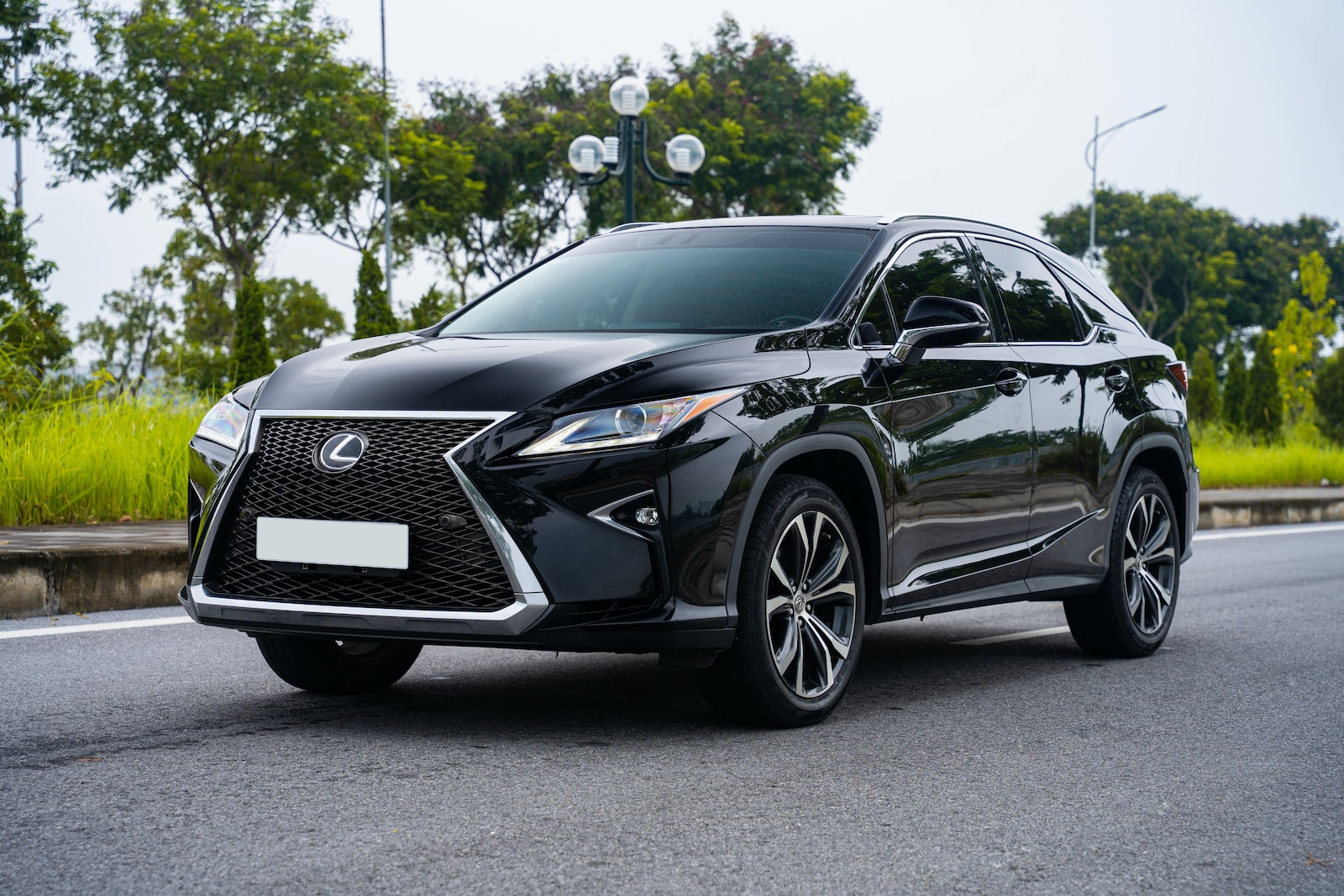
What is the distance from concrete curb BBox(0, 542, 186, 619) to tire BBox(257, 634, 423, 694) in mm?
2713

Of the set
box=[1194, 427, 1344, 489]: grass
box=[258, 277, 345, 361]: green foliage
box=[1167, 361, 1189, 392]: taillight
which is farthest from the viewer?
box=[258, 277, 345, 361]: green foliage

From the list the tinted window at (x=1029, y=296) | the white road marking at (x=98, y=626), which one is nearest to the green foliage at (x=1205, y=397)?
the tinted window at (x=1029, y=296)

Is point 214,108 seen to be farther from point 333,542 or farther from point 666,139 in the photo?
point 333,542

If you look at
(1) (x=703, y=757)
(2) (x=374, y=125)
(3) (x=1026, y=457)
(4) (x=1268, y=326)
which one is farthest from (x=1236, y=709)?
(4) (x=1268, y=326)

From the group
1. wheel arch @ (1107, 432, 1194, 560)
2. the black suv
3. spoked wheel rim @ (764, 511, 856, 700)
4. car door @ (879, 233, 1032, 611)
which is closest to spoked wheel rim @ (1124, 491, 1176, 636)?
wheel arch @ (1107, 432, 1194, 560)

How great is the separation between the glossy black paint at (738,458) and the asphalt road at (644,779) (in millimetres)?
412

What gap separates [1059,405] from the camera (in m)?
6.31

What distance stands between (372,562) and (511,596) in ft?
1.42

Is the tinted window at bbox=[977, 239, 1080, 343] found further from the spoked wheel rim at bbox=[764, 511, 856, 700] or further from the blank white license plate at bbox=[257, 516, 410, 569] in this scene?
the blank white license plate at bbox=[257, 516, 410, 569]

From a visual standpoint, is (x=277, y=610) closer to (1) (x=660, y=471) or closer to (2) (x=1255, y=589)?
(1) (x=660, y=471)

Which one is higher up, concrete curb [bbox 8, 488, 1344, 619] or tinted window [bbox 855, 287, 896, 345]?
tinted window [bbox 855, 287, 896, 345]

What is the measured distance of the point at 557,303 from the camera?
5871 mm

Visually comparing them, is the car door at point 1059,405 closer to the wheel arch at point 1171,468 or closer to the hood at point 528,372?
the wheel arch at point 1171,468

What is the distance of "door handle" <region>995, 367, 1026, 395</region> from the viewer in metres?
5.93
